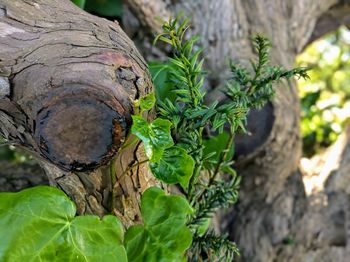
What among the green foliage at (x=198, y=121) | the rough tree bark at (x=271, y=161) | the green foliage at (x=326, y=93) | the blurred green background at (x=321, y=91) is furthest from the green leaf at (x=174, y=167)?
the green foliage at (x=326, y=93)

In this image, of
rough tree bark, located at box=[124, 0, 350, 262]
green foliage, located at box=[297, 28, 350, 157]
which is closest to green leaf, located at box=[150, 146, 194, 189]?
rough tree bark, located at box=[124, 0, 350, 262]

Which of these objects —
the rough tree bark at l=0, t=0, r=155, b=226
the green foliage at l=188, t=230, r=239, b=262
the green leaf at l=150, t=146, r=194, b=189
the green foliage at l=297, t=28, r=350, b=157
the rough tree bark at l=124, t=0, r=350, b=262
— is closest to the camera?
the rough tree bark at l=0, t=0, r=155, b=226

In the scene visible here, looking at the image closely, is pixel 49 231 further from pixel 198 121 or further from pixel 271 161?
pixel 271 161

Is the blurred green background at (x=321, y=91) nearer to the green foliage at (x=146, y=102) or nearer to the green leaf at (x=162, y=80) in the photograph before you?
the green leaf at (x=162, y=80)

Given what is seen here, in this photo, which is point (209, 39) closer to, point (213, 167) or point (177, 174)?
point (213, 167)

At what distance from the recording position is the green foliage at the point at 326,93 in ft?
6.45

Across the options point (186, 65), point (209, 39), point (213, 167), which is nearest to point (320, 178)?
point (209, 39)

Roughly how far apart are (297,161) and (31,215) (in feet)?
3.09

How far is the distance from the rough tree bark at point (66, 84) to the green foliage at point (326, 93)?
1.31 meters

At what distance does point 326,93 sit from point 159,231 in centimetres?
239

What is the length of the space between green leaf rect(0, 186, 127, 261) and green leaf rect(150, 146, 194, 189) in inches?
4.0

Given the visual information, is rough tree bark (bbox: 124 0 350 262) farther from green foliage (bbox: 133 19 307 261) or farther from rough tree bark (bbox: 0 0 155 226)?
→ rough tree bark (bbox: 0 0 155 226)

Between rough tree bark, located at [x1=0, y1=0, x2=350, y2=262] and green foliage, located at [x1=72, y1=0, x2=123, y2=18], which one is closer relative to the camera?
rough tree bark, located at [x1=0, y1=0, x2=350, y2=262]

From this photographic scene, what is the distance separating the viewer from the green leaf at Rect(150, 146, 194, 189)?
2.43 feet
